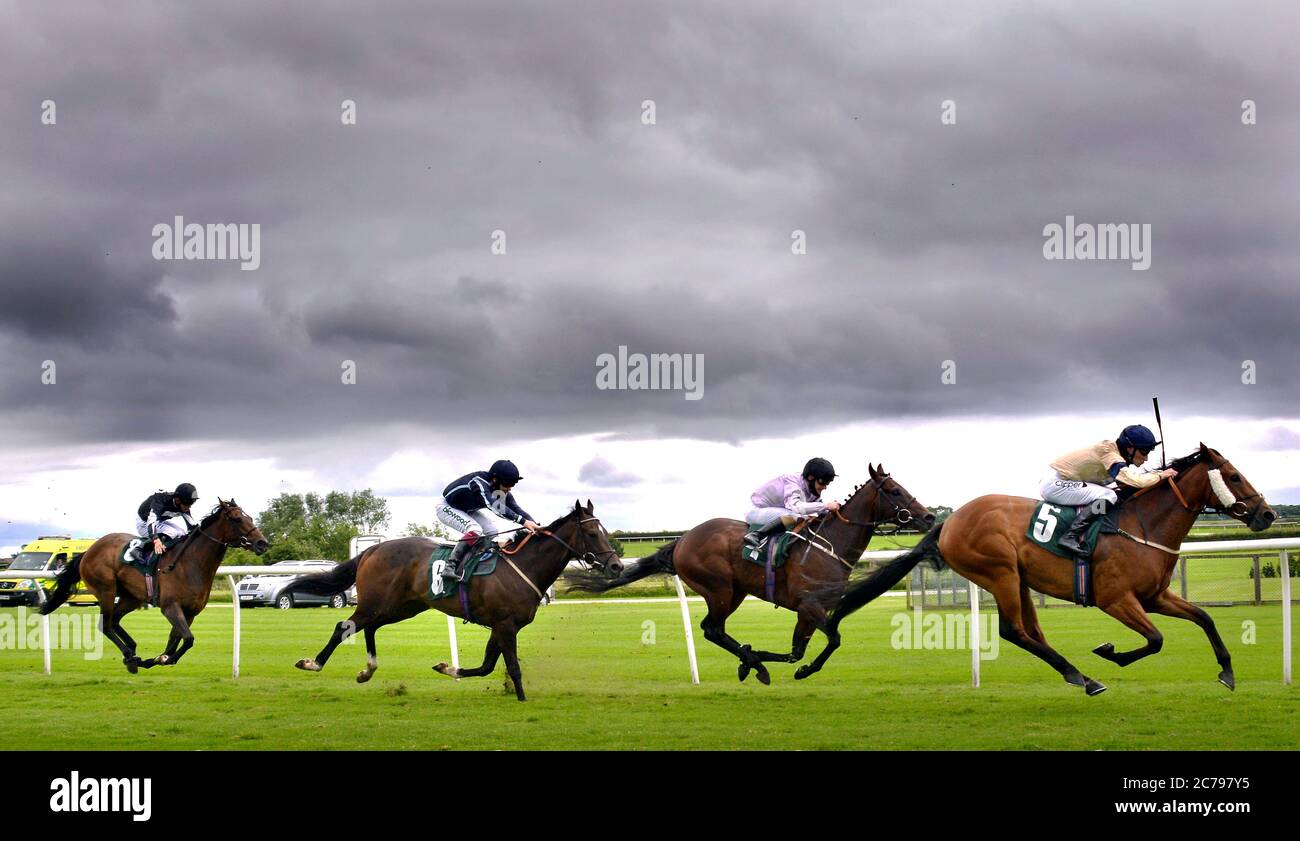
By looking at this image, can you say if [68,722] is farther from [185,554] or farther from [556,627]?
[556,627]

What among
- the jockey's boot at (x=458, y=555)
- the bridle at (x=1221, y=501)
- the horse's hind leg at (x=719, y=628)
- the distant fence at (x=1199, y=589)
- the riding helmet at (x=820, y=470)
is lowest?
the distant fence at (x=1199, y=589)

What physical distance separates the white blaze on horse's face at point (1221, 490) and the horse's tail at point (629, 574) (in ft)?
14.9

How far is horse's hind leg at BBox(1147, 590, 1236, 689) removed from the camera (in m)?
7.94

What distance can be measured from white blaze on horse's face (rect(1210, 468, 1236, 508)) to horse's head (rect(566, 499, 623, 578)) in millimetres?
4355

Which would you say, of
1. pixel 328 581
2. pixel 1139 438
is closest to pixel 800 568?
pixel 1139 438

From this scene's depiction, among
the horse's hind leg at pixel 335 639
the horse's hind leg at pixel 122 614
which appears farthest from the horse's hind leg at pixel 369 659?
the horse's hind leg at pixel 122 614

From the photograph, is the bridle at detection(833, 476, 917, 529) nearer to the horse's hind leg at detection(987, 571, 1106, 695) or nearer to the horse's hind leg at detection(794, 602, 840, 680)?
the horse's hind leg at detection(794, 602, 840, 680)

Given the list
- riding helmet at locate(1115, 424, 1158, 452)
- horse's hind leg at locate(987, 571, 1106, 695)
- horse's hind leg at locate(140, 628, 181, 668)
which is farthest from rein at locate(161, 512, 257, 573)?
riding helmet at locate(1115, 424, 1158, 452)

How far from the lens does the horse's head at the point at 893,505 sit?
971 centimetres

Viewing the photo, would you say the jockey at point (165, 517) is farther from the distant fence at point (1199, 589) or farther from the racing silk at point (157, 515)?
the distant fence at point (1199, 589)

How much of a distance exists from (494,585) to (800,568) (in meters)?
2.46

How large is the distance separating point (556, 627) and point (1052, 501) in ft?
46.2
